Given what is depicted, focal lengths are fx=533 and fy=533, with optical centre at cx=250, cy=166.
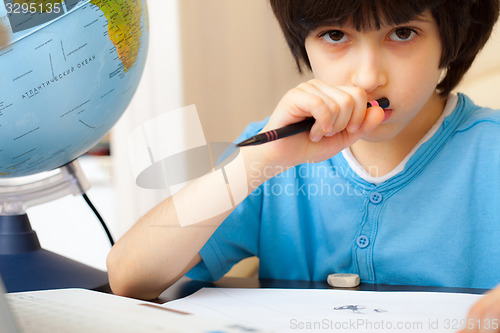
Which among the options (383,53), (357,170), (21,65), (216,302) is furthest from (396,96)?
(21,65)

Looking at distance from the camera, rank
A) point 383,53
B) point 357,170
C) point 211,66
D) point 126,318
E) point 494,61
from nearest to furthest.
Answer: point 126,318 < point 383,53 < point 357,170 < point 494,61 < point 211,66

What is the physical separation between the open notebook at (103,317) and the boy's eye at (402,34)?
449mm

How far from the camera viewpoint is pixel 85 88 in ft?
2.13

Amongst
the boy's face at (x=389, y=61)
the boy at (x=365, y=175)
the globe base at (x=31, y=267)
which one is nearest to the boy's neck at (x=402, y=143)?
the boy at (x=365, y=175)

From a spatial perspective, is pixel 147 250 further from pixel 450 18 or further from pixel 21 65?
pixel 450 18

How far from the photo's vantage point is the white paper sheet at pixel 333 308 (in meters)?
0.50

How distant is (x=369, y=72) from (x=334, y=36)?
92 millimetres

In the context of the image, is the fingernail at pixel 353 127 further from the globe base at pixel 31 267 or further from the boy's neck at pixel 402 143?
the globe base at pixel 31 267

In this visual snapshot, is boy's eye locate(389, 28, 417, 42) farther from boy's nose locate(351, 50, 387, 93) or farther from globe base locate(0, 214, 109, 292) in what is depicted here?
globe base locate(0, 214, 109, 292)

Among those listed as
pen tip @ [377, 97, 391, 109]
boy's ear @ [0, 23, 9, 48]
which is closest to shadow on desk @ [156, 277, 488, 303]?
pen tip @ [377, 97, 391, 109]

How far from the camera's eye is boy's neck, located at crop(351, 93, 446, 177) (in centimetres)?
87

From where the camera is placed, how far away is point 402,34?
28.0 inches

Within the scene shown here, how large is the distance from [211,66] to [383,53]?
0.66 metres

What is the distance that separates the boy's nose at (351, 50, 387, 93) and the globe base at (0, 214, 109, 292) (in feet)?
1.42
